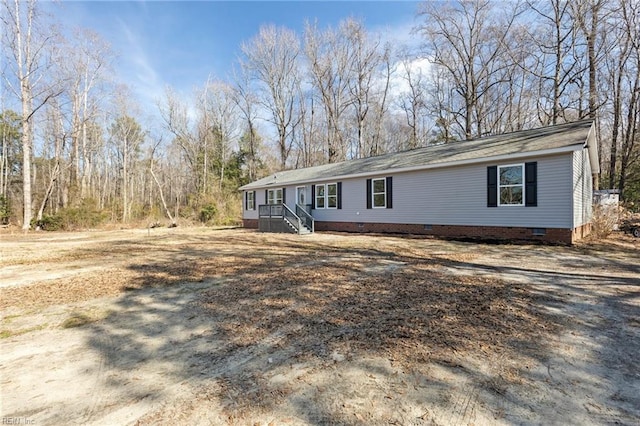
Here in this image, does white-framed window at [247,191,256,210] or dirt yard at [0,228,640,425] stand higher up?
white-framed window at [247,191,256,210]

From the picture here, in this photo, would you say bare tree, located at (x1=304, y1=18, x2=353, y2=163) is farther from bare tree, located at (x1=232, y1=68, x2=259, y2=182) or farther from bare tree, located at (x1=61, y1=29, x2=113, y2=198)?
bare tree, located at (x1=61, y1=29, x2=113, y2=198)

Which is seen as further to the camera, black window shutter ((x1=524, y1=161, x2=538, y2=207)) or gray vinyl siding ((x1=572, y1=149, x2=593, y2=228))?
black window shutter ((x1=524, y1=161, x2=538, y2=207))

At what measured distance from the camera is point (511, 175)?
10211mm

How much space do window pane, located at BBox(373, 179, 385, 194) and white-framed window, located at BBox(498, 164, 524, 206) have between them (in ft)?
16.0

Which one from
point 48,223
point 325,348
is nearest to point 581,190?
point 325,348

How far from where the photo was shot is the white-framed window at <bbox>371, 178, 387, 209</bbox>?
13938 millimetres

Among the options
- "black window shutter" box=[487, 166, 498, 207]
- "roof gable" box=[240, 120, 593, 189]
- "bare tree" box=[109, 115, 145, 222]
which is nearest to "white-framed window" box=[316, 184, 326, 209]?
"roof gable" box=[240, 120, 593, 189]

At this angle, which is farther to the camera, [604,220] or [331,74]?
[331,74]

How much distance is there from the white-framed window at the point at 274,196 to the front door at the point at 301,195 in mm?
1699

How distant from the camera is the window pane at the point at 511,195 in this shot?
10023mm

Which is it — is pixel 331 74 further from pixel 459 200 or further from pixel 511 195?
pixel 511 195

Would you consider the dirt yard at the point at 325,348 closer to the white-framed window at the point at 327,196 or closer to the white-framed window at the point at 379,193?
the white-framed window at the point at 379,193

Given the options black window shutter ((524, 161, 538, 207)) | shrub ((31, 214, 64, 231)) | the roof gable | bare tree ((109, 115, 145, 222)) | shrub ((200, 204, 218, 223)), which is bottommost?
shrub ((31, 214, 64, 231))

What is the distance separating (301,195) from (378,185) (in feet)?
17.2
